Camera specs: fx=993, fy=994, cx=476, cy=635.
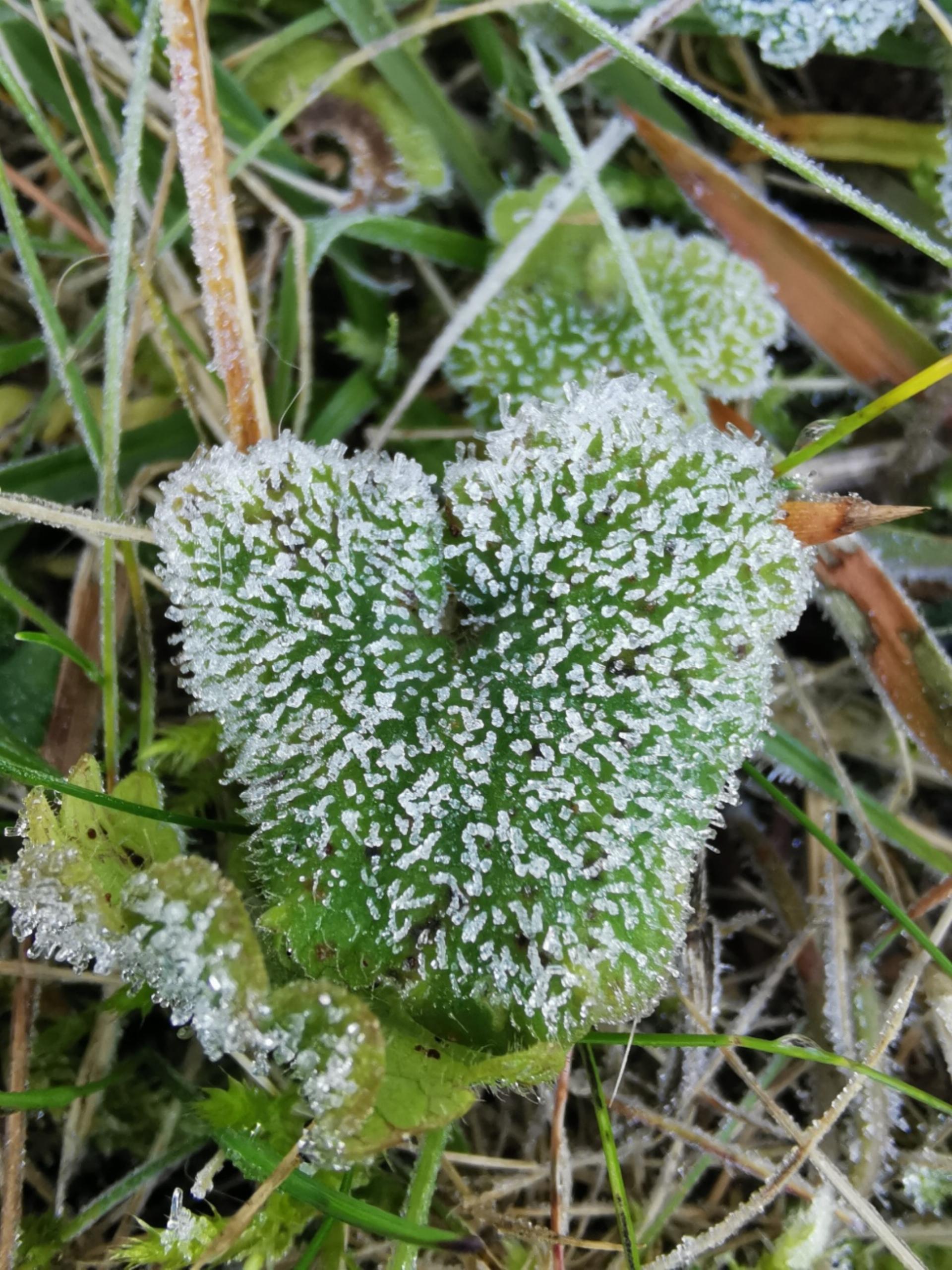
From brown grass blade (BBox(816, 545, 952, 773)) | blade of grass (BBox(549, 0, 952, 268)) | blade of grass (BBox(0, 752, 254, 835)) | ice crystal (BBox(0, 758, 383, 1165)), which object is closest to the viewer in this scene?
ice crystal (BBox(0, 758, 383, 1165))

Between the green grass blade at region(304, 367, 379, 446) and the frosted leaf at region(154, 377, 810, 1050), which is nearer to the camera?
the frosted leaf at region(154, 377, 810, 1050)

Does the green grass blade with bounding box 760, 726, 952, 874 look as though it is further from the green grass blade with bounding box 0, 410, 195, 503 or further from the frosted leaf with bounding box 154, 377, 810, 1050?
the green grass blade with bounding box 0, 410, 195, 503

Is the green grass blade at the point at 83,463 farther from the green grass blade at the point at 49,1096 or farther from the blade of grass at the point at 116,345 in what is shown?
the green grass blade at the point at 49,1096

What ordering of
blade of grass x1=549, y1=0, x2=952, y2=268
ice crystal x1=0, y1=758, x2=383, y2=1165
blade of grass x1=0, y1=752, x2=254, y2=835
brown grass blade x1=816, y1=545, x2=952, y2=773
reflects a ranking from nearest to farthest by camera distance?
1. ice crystal x1=0, y1=758, x2=383, y2=1165
2. blade of grass x1=0, y1=752, x2=254, y2=835
3. blade of grass x1=549, y1=0, x2=952, y2=268
4. brown grass blade x1=816, y1=545, x2=952, y2=773

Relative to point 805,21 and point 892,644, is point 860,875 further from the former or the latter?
point 805,21

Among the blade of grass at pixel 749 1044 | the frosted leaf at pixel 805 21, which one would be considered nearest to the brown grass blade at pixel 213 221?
the frosted leaf at pixel 805 21

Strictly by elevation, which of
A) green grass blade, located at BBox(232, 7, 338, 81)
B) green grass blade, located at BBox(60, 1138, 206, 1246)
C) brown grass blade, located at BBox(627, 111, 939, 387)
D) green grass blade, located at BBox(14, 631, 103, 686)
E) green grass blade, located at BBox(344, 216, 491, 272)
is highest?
green grass blade, located at BBox(232, 7, 338, 81)

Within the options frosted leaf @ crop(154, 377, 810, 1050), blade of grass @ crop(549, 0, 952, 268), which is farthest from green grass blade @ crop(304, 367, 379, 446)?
blade of grass @ crop(549, 0, 952, 268)

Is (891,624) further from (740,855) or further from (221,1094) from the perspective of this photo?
(221,1094)
